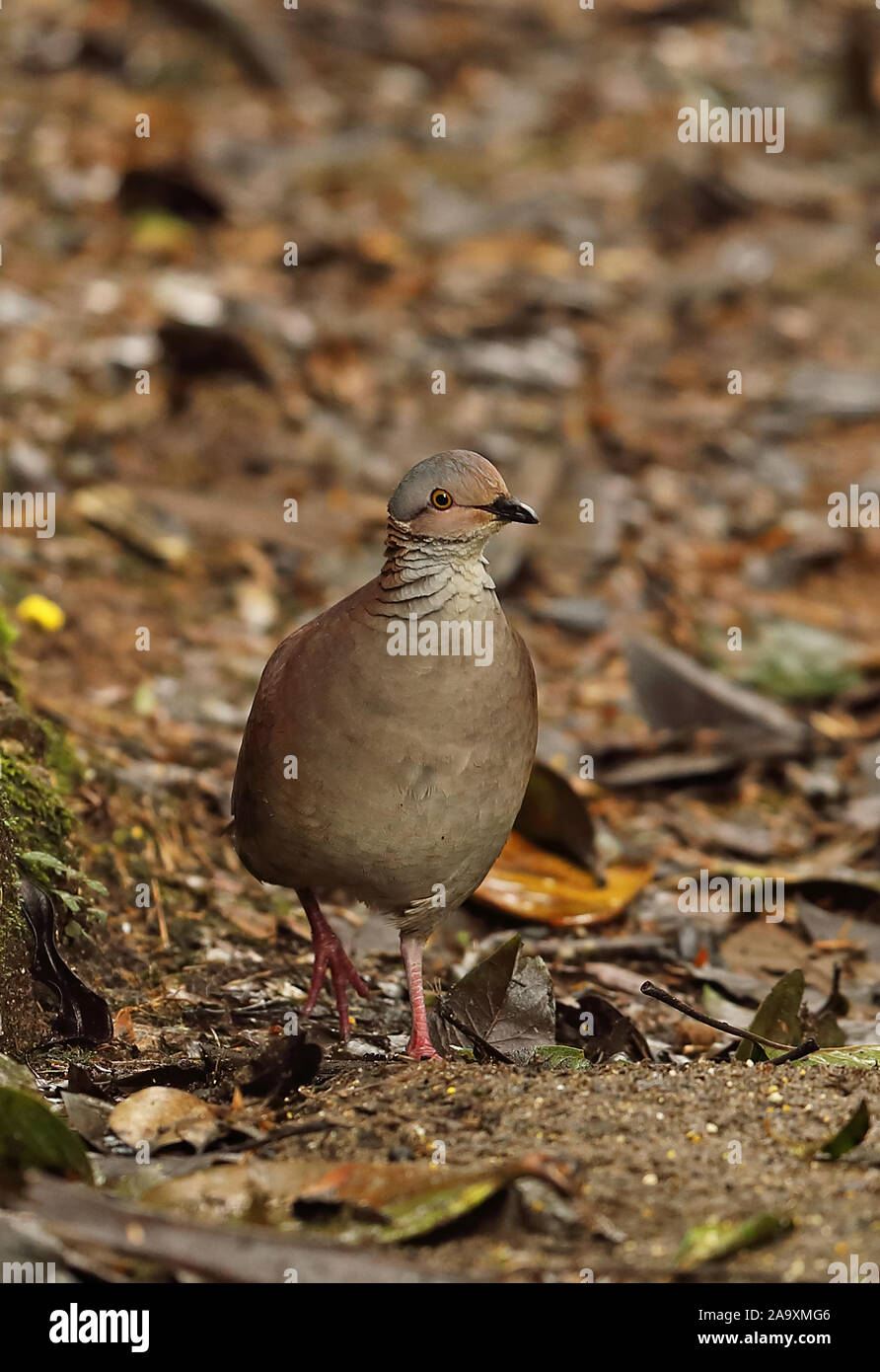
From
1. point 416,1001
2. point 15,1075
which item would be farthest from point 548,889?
point 15,1075

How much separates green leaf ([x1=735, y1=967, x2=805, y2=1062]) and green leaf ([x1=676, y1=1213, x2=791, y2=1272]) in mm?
1402

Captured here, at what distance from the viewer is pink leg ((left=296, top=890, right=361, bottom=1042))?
4.62 m

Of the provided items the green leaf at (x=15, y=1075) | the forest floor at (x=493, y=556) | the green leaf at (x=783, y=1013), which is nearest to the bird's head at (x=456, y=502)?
the forest floor at (x=493, y=556)

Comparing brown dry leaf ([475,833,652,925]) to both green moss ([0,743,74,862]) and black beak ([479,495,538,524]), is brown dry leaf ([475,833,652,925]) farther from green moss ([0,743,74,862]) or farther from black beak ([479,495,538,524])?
black beak ([479,495,538,524])

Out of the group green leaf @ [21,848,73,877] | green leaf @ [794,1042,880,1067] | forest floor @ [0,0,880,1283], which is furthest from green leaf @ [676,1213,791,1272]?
green leaf @ [21,848,73,877]

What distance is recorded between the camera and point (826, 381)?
422 inches

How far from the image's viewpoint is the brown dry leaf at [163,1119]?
11.3ft

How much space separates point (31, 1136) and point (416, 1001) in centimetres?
141

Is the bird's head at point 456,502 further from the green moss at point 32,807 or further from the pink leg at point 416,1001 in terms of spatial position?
the green moss at point 32,807

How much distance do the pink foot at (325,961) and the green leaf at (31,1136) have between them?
1506mm

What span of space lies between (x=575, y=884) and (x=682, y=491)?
4367 millimetres

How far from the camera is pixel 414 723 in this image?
401 cm
